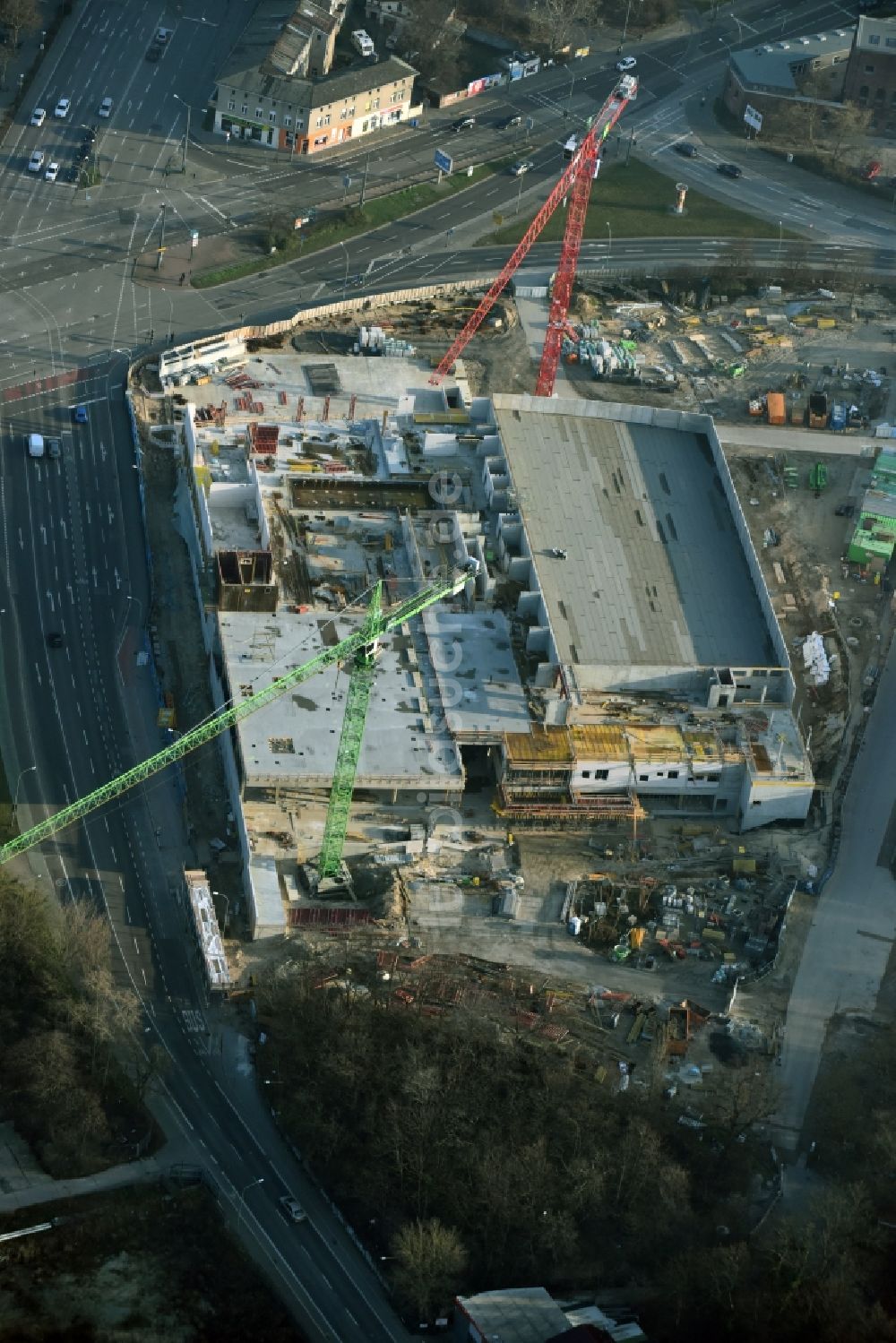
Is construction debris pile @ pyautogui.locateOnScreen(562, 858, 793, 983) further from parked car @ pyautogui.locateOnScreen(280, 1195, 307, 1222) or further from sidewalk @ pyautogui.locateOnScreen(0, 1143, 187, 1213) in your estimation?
sidewalk @ pyautogui.locateOnScreen(0, 1143, 187, 1213)

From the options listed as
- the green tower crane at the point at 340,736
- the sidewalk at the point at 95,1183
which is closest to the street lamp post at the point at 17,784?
the green tower crane at the point at 340,736

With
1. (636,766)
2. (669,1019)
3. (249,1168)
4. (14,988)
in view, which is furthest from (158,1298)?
(636,766)

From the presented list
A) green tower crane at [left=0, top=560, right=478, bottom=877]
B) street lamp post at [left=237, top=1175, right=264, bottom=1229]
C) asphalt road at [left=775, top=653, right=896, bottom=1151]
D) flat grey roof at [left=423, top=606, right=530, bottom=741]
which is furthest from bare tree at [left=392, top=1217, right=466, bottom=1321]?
flat grey roof at [left=423, top=606, right=530, bottom=741]

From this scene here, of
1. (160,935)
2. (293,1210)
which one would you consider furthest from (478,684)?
(293,1210)

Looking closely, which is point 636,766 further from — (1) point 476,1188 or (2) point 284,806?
(1) point 476,1188

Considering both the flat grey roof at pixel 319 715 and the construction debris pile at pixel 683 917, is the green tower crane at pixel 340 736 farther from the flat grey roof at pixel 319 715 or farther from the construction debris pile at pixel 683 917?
the construction debris pile at pixel 683 917
